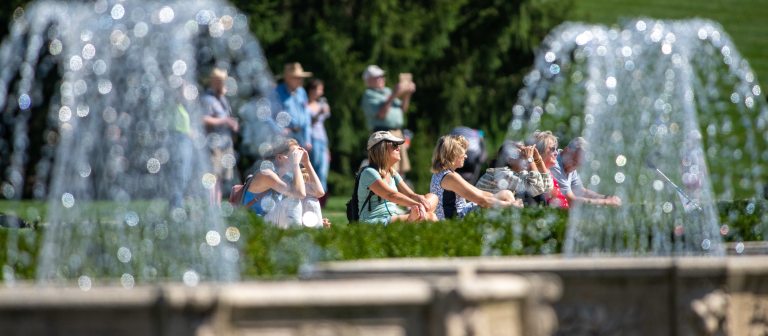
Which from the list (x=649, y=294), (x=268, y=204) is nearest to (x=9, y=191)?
(x=268, y=204)

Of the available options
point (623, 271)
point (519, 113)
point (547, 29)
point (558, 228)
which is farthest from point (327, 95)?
point (623, 271)

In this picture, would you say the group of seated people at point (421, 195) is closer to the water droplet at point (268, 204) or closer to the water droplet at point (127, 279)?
the water droplet at point (268, 204)

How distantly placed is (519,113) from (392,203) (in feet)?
36.1

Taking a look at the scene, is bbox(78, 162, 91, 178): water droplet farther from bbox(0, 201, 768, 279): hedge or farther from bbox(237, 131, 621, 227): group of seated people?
bbox(237, 131, 621, 227): group of seated people

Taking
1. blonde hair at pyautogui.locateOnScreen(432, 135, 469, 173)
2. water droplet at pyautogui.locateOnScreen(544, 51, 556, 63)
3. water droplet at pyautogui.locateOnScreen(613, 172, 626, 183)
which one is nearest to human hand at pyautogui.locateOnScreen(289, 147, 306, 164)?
blonde hair at pyautogui.locateOnScreen(432, 135, 469, 173)

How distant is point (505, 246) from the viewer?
33.3 feet

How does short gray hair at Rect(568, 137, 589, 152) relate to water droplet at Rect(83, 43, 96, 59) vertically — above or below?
below

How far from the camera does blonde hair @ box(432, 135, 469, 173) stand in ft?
40.5

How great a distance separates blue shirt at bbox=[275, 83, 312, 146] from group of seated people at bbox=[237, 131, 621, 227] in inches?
145

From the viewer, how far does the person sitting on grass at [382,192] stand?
11930 mm

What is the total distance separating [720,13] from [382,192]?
29.6m

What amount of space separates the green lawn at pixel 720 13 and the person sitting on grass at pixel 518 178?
25.5 metres

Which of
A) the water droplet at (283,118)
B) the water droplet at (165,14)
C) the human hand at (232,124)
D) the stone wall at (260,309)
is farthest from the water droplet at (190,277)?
the water droplet at (283,118)

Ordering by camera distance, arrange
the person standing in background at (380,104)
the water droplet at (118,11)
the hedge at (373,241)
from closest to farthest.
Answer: the hedge at (373,241) → the water droplet at (118,11) → the person standing in background at (380,104)
